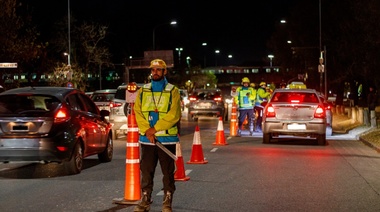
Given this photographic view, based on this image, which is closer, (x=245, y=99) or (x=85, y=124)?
(x=85, y=124)

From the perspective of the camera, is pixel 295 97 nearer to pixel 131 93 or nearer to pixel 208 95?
→ pixel 131 93

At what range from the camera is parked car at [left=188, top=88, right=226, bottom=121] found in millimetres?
32906

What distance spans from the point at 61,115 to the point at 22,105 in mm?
915

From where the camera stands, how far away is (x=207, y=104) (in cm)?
3297

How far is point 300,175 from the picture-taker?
1259cm

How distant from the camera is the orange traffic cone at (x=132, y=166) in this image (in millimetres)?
9258

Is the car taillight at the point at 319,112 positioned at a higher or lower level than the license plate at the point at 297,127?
higher

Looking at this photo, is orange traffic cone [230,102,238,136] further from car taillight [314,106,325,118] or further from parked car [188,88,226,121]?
parked car [188,88,226,121]

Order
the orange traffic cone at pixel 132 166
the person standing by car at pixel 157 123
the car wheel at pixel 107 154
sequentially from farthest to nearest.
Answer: the car wheel at pixel 107 154 → the orange traffic cone at pixel 132 166 → the person standing by car at pixel 157 123

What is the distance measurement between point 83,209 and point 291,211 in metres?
2.73

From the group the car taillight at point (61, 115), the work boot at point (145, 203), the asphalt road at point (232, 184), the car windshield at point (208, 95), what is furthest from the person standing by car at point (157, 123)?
the car windshield at point (208, 95)

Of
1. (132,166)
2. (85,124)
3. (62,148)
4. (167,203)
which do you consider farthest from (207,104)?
(167,203)

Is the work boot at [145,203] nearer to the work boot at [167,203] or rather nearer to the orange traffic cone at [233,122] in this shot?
the work boot at [167,203]

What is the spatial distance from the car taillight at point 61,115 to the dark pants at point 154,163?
4.07 m
